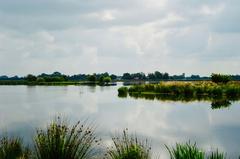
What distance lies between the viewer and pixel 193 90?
51.0 metres

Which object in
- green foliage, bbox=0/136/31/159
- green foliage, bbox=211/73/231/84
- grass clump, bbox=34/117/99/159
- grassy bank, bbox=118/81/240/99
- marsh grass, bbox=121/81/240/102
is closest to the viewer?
grass clump, bbox=34/117/99/159

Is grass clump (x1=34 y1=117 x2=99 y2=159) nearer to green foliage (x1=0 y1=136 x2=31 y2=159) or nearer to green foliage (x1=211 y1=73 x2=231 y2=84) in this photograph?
green foliage (x1=0 y1=136 x2=31 y2=159)

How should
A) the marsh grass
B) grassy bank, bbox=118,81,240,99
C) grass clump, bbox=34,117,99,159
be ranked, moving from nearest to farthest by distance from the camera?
grass clump, bbox=34,117,99,159, the marsh grass, grassy bank, bbox=118,81,240,99

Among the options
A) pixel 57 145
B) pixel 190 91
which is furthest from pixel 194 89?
pixel 57 145

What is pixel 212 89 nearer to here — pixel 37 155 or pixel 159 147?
pixel 159 147

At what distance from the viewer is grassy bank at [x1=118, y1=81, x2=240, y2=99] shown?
158 feet

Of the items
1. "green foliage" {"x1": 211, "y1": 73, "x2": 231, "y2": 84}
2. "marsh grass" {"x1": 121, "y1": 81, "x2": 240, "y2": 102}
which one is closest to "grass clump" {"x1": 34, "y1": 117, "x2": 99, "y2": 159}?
"marsh grass" {"x1": 121, "y1": 81, "x2": 240, "y2": 102}

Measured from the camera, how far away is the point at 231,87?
48781mm

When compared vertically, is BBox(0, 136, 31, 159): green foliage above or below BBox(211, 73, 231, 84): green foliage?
below

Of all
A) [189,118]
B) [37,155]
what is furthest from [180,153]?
[189,118]

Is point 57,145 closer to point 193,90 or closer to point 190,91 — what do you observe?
point 190,91

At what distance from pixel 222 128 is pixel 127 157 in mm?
14222

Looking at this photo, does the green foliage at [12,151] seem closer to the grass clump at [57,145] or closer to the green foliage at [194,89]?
the grass clump at [57,145]

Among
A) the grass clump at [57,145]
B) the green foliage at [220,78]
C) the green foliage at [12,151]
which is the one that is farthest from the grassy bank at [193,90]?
the grass clump at [57,145]
